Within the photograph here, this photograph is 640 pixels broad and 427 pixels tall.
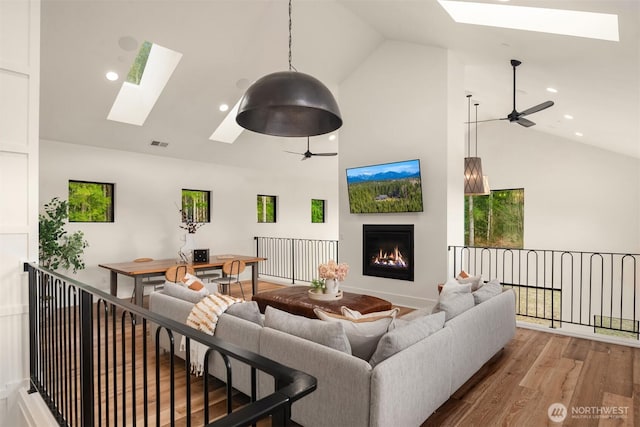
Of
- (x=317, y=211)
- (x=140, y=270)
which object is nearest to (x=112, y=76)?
(x=140, y=270)

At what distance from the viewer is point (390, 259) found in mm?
6066

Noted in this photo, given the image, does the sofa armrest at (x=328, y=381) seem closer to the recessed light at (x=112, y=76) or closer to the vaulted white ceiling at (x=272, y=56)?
the vaulted white ceiling at (x=272, y=56)

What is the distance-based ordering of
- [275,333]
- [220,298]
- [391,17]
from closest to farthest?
[275,333], [220,298], [391,17]

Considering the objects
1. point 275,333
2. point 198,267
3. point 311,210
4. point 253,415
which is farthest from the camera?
point 311,210

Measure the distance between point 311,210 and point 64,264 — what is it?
252 inches

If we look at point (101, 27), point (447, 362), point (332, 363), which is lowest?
point (447, 362)

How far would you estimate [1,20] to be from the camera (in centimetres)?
258

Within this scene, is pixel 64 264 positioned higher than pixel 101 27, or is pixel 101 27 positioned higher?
pixel 101 27

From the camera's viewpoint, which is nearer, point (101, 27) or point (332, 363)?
point (332, 363)

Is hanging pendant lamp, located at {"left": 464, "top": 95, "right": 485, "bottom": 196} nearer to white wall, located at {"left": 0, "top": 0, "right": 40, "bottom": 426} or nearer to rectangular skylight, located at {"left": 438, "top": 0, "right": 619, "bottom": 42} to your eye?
rectangular skylight, located at {"left": 438, "top": 0, "right": 619, "bottom": 42}

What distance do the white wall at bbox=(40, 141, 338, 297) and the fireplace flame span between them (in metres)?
3.78

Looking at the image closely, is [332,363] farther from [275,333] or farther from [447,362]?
[447,362]

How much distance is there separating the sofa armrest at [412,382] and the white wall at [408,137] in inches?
122

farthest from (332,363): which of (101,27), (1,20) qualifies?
(101,27)
